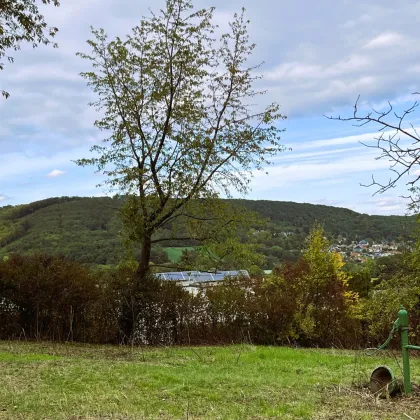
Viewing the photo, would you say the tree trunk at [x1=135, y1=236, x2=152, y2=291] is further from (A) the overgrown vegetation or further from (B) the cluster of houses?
(B) the cluster of houses

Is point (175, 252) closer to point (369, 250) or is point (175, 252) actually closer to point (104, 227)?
point (369, 250)

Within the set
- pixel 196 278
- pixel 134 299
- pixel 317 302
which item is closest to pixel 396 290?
pixel 196 278

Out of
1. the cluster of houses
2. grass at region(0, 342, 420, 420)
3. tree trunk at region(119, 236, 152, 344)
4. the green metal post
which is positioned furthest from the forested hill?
grass at region(0, 342, 420, 420)

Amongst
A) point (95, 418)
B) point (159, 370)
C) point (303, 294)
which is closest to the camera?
point (95, 418)

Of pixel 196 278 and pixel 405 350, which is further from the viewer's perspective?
pixel 196 278

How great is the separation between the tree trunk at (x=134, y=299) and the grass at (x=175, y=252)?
0.67 m

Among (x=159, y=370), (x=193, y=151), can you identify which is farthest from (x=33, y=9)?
(x=159, y=370)

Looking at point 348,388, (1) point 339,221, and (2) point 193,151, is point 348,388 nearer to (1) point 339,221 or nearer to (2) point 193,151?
→ (2) point 193,151

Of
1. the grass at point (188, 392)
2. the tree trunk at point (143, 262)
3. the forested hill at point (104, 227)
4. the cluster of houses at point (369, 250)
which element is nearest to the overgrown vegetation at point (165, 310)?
the tree trunk at point (143, 262)

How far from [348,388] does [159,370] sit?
9.16ft

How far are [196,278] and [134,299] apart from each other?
2133 mm

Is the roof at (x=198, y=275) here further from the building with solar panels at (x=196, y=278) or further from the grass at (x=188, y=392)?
the grass at (x=188, y=392)

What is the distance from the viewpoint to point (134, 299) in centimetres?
1407

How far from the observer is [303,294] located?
18.2 meters
